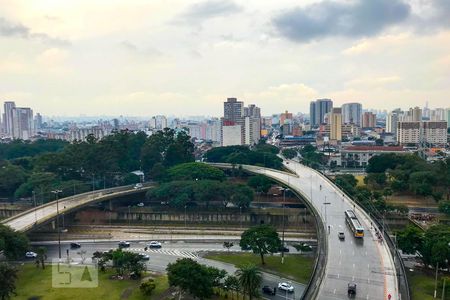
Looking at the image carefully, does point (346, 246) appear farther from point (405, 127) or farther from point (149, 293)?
point (405, 127)

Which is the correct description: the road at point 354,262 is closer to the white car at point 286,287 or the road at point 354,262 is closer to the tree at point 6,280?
the white car at point 286,287

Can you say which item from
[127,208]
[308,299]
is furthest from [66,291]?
[127,208]

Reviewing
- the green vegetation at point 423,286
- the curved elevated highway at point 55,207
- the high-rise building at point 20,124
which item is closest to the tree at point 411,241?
the green vegetation at point 423,286

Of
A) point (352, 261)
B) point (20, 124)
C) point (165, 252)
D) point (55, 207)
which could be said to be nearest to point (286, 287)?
point (352, 261)

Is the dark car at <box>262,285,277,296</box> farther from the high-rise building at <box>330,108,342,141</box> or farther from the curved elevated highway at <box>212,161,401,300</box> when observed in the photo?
the high-rise building at <box>330,108,342,141</box>

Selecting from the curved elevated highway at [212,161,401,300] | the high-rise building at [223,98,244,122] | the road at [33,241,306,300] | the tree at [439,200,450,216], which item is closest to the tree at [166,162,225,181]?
the curved elevated highway at [212,161,401,300]

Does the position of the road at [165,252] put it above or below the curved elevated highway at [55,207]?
below
